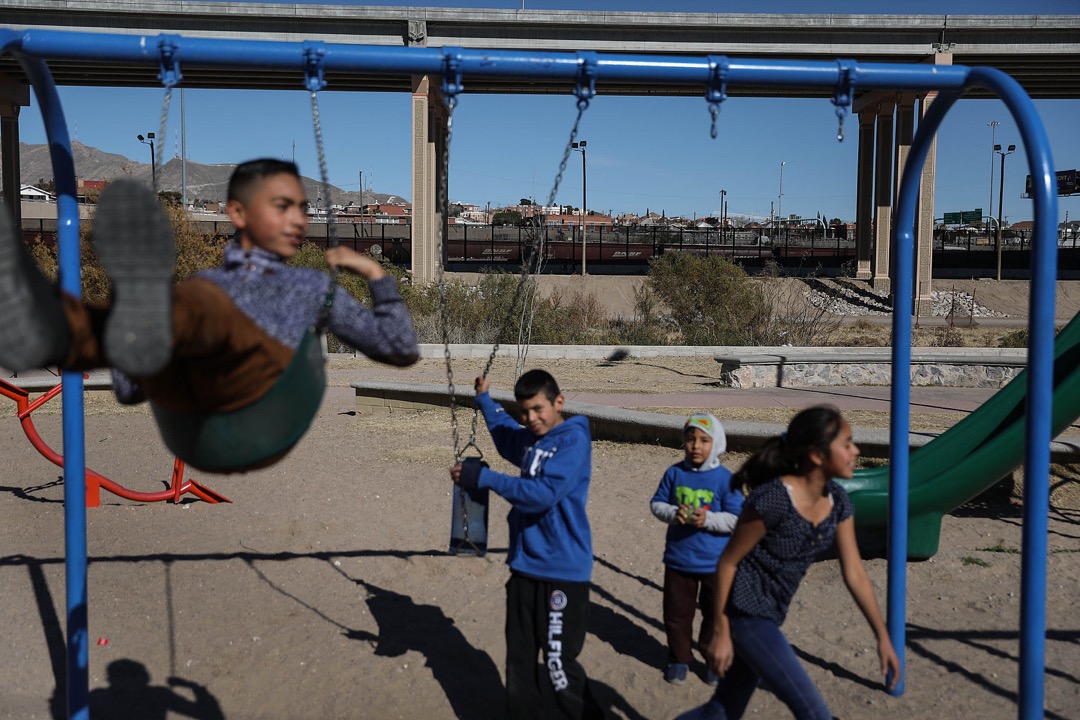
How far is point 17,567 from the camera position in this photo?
567 cm

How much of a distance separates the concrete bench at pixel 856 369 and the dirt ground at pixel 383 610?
5.49 m

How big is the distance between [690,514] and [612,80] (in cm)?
175

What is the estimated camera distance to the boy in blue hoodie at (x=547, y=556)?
130 inches

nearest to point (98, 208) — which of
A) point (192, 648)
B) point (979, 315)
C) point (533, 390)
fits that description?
point (533, 390)

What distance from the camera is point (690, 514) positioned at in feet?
12.6

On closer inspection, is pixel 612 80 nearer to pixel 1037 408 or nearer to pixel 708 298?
pixel 1037 408

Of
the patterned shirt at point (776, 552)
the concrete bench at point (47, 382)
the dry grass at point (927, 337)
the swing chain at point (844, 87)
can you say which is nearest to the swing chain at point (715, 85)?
the swing chain at point (844, 87)

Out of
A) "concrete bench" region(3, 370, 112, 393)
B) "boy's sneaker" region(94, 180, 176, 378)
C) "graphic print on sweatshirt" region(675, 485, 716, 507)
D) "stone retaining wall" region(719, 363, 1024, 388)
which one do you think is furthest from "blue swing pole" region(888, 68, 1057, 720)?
"stone retaining wall" region(719, 363, 1024, 388)

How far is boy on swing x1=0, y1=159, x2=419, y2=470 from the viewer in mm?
1857

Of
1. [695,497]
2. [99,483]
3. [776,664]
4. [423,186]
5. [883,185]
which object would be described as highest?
[883,185]

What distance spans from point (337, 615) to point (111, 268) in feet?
11.3

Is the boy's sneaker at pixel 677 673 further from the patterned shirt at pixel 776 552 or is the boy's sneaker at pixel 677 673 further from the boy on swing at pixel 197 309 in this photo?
the boy on swing at pixel 197 309

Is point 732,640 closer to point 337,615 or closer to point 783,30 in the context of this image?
point 337,615

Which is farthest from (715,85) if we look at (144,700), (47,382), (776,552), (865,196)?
(865,196)
